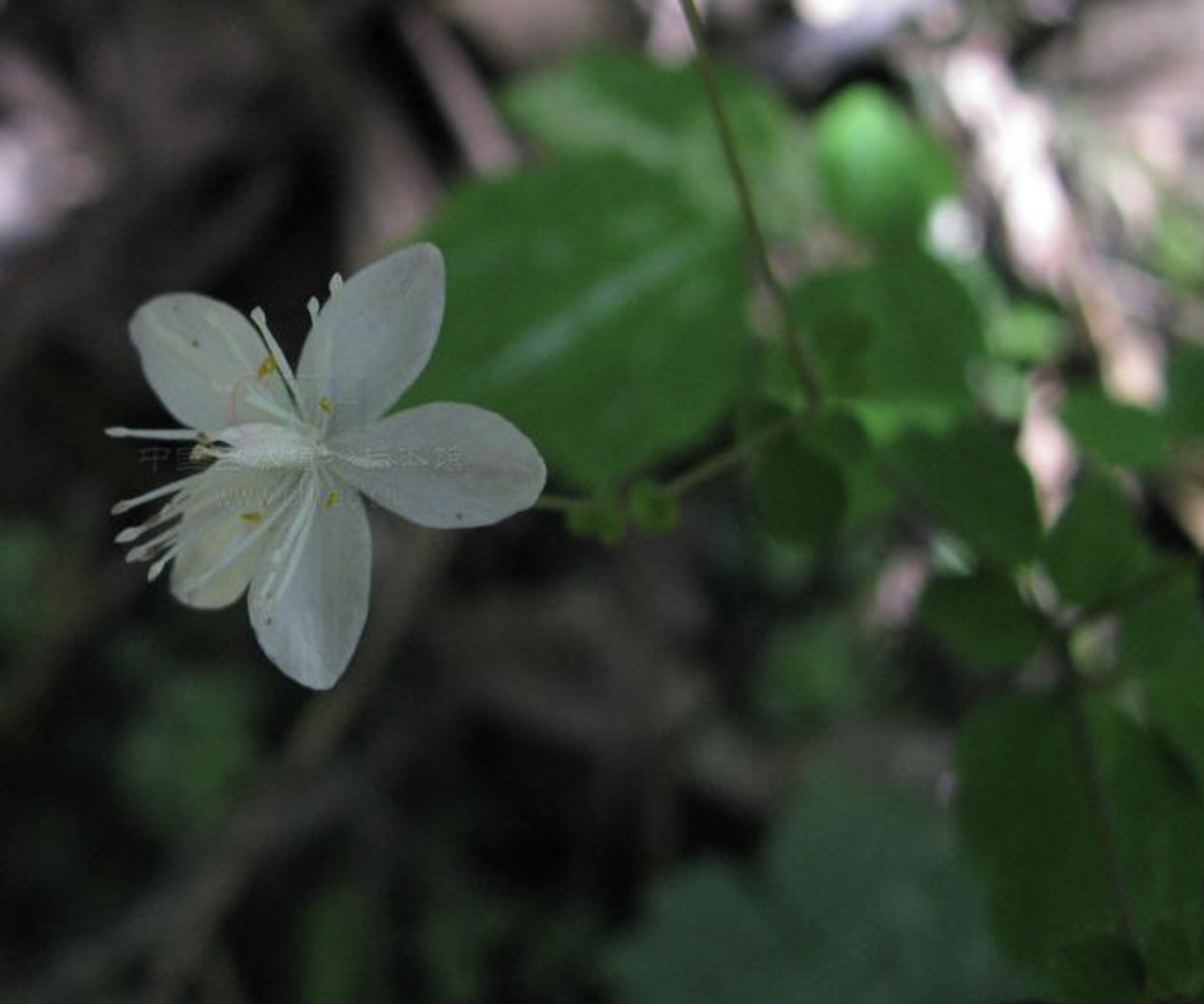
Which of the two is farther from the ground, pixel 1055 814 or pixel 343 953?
pixel 1055 814

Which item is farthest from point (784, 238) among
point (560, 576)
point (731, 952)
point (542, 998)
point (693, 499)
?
point (542, 998)

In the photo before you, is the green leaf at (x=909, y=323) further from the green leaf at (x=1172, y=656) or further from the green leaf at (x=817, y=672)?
the green leaf at (x=817, y=672)

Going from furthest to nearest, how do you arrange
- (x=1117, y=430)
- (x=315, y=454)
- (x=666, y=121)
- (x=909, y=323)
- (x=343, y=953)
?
(x=343, y=953), (x=666, y=121), (x=909, y=323), (x=1117, y=430), (x=315, y=454)

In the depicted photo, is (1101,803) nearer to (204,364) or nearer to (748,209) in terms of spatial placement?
(748,209)

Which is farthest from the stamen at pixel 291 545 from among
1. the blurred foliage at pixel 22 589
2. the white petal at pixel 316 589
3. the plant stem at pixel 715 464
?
the blurred foliage at pixel 22 589

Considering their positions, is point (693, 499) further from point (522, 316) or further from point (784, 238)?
point (522, 316)

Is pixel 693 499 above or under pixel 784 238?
under

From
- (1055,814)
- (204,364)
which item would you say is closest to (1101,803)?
(1055,814)
